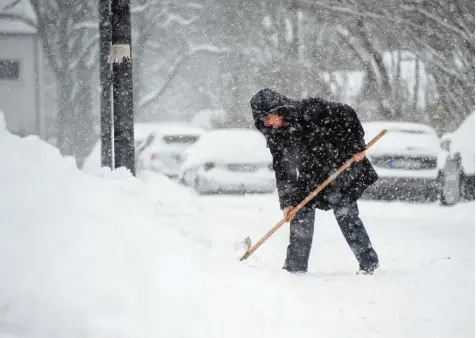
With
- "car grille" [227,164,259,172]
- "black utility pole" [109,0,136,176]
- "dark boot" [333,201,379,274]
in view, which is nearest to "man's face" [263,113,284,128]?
"dark boot" [333,201,379,274]

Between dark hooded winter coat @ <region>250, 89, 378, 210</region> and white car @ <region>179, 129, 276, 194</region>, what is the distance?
6.63 meters

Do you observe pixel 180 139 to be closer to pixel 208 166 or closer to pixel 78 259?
pixel 208 166

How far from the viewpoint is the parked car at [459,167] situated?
34.7 feet

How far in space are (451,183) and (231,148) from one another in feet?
12.4

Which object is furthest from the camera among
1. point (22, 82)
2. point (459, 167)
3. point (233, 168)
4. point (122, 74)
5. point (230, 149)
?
point (22, 82)

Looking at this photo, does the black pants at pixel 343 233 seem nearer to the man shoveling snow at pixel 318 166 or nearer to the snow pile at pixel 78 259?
the man shoveling snow at pixel 318 166

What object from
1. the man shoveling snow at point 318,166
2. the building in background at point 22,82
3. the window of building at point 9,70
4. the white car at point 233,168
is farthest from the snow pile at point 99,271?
the window of building at point 9,70

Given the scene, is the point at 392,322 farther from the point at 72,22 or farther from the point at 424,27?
the point at 72,22

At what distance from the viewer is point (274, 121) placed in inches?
205

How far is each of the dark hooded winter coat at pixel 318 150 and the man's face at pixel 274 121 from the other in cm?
4

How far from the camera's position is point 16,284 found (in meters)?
3.58

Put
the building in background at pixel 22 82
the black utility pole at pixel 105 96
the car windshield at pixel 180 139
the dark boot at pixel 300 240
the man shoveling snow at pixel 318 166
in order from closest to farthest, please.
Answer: the man shoveling snow at pixel 318 166 < the dark boot at pixel 300 240 < the black utility pole at pixel 105 96 < the car windshield at pixel 180 139 < the building in background at pixel 22 82

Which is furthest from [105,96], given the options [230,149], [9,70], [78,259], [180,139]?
[9,70]

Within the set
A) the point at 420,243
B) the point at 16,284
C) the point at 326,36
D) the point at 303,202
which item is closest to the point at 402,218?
the point at 420,243
